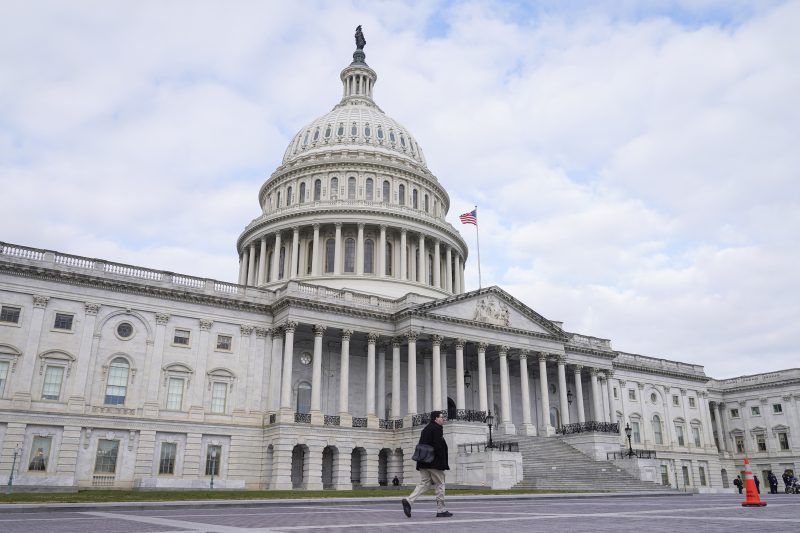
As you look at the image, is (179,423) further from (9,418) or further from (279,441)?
(9,418)

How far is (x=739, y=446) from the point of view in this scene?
84.9 meters

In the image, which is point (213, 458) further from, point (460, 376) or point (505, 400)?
point (505, 400)

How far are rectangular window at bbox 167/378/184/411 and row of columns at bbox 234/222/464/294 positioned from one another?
21.9m

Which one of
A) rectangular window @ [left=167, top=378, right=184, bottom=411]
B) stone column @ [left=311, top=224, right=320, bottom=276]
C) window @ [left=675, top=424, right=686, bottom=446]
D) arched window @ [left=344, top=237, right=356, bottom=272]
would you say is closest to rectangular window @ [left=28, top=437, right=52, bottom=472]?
rectangular window @ [left=167, top=378, right=184, bottom=411]

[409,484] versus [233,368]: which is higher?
[233,368]

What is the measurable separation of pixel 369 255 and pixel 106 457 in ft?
112

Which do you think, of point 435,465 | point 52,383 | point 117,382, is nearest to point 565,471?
point 117,382

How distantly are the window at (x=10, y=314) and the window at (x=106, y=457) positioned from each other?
1002cm

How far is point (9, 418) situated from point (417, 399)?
31.0 metres

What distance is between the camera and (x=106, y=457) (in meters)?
44.3

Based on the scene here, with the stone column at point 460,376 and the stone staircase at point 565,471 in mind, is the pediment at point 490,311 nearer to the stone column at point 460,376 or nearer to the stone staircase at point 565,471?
the stone column at point 460,376

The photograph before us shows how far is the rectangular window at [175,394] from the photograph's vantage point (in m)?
47.6

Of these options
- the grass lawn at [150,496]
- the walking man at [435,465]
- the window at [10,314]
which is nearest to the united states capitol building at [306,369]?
the window at [10,314]

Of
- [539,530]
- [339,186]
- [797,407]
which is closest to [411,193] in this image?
[339,186]
